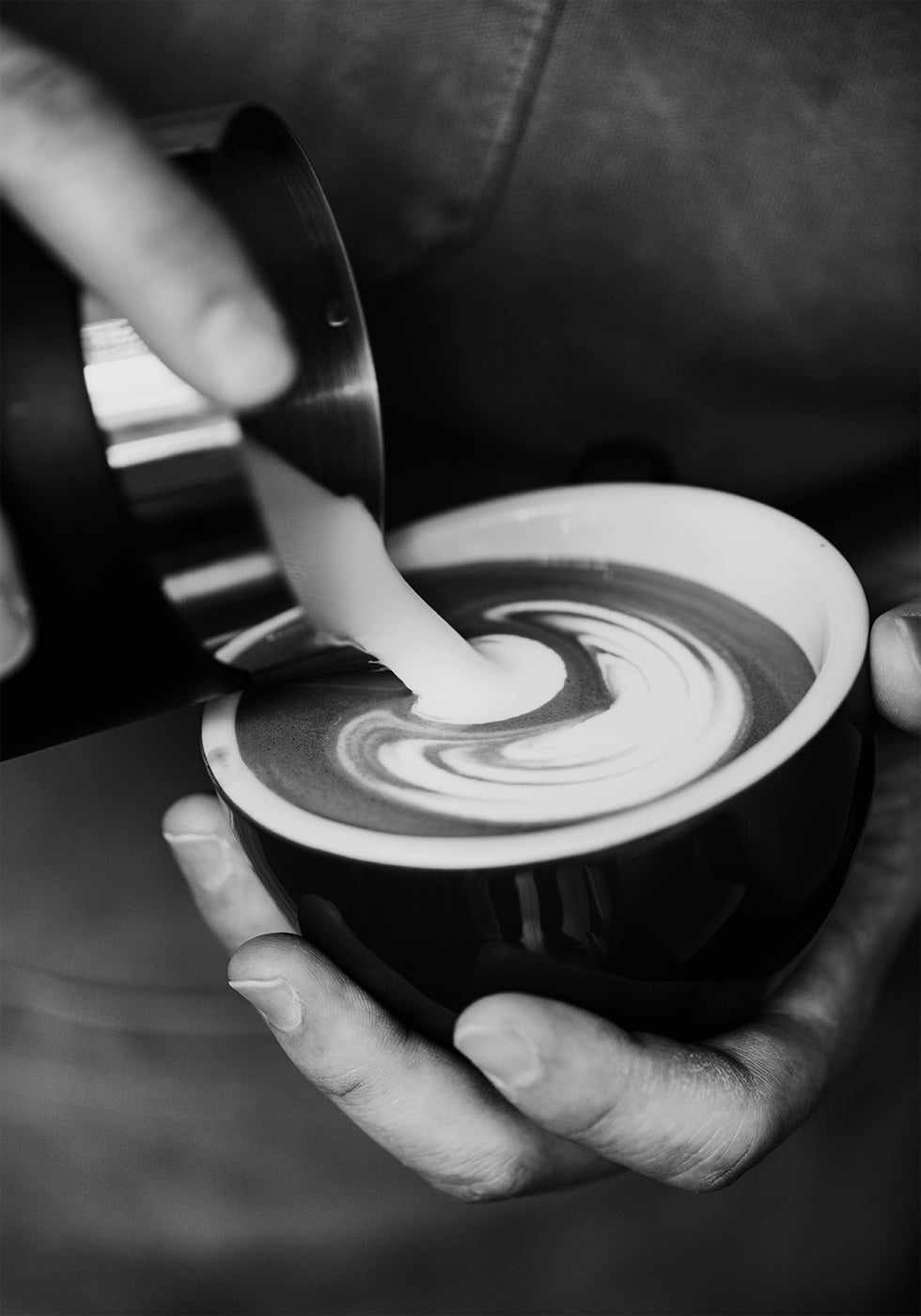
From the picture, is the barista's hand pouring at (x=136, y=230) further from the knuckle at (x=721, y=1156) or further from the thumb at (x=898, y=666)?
the knuckle at (x=721, y=1156)

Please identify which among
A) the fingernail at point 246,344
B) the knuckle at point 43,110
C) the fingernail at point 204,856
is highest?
the knuckle at point 43,110

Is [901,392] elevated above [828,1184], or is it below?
above

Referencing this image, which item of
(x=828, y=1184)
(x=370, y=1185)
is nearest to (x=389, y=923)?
(x=370, y=1185)

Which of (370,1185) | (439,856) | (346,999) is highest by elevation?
(439,856)

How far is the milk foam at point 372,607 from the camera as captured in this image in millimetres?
628

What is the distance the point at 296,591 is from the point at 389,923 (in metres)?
0.16

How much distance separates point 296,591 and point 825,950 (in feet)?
1.32

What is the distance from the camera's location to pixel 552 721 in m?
Answer: 0.67

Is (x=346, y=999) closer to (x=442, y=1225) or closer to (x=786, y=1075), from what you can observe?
(x=786, y=1075)

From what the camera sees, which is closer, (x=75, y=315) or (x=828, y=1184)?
(x=75, y=315)

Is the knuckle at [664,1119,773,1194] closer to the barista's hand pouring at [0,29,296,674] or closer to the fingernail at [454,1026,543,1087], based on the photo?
the fingernail at [454,1026,543,1087]

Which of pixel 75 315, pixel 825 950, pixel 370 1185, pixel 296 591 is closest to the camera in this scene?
pixel 75 315

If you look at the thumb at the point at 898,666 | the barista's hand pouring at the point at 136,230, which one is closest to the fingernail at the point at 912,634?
the thumb at the point at 898,666

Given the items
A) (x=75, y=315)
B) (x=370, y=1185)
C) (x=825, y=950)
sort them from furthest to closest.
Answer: (x=370, y=1185) < (x=825, y=950) < (x=75, y=315)
